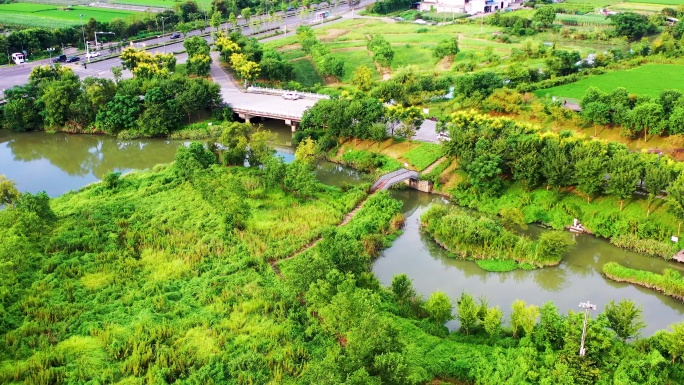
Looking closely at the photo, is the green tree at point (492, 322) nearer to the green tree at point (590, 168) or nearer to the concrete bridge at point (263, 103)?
the green tree at point (590, 168)

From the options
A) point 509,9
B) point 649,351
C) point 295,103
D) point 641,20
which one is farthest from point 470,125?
point 509,9

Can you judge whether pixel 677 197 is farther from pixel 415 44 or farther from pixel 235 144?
pixel 415 44

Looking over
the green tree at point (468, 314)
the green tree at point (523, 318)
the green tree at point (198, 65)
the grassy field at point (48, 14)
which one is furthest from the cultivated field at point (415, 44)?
the green tree at point (523, 318)

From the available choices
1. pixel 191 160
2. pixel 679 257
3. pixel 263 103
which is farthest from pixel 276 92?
pixel 679 257

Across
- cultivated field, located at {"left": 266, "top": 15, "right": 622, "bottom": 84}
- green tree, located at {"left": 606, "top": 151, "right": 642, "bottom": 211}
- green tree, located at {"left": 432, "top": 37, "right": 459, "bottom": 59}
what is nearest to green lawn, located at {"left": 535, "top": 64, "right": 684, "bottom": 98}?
cultivated field, located at {"left": 266, "top": 15, "right": 622, "bottom": 84}

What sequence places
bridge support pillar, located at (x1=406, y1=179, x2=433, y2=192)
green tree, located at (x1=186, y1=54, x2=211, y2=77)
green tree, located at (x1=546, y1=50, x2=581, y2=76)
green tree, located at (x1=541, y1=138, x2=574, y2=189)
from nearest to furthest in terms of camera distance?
green tree, located at (x1=541, y1=138, x2=574, y2=189)
bridge support pillar, located at (x1=406, y1=179, x2=433, y2=192)
green tree, located at (x1=546, y1=50, x2=581, y2=76)
green tree, located at (x1=186, y1=54, x2=211, y2=77)

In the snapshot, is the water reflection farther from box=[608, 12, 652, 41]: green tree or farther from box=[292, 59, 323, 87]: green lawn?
box=[608, 12, 652, 41]: green tree

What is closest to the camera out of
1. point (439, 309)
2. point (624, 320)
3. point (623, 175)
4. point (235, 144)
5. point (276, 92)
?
point (624, 320)
